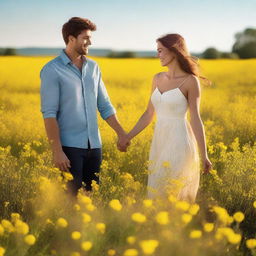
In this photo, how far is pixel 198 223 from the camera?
10.3 ft

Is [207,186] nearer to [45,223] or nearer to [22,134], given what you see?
[45,223]

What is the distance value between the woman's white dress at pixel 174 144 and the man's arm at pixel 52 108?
2.22ft

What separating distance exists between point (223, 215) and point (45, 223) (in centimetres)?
115

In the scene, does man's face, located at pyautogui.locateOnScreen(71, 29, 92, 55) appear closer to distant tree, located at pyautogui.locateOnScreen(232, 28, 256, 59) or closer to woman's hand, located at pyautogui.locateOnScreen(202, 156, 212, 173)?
→ woman's hand, located at pyautogui.locateOnScreen(202, 156, 212, 173)

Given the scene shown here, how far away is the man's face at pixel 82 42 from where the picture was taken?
11.8 ft

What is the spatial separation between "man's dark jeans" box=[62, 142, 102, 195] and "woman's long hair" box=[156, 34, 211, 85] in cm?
92

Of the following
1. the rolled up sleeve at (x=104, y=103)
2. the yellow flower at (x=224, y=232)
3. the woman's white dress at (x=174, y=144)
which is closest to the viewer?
the yellow flower at (x=224, y=232)

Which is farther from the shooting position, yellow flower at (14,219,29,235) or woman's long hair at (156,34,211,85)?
woman's long hair at (156,34,211,85)

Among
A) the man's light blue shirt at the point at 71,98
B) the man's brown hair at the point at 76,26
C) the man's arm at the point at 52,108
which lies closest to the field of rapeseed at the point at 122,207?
the man's arm at the point at 52,108

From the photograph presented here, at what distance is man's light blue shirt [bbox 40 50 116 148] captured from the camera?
3.61 meters

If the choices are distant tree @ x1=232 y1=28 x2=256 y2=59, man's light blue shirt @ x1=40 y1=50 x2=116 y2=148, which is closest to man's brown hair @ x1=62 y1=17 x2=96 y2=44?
man's light blue shirt @ x1=40 y1=50 x2=116 y2=148

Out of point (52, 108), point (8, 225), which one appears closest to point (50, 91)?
point (52, 108)

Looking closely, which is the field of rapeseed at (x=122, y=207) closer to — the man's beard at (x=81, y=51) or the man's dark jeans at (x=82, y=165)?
the man's dark jeans at (x=82, y=165)

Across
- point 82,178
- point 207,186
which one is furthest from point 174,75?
point 207,186
